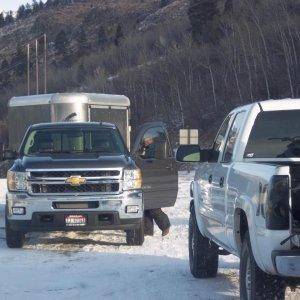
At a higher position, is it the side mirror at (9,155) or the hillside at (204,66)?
the hillside at (204,66)

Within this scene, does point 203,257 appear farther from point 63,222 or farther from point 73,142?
point 73,142

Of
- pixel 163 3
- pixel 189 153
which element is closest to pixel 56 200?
pixel 189 153

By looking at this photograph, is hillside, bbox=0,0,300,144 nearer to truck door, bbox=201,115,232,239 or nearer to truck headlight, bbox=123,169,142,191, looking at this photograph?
truck headlight, bbox=123,169,142,191

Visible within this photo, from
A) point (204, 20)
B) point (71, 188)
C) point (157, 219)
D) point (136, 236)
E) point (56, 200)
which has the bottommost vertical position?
point (136, 236)

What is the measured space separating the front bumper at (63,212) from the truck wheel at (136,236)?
314 mm

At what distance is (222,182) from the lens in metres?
8.20

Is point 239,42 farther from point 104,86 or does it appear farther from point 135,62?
point 135,62

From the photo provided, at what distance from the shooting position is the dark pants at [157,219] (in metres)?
13.6

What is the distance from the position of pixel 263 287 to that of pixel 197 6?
77.7 metres

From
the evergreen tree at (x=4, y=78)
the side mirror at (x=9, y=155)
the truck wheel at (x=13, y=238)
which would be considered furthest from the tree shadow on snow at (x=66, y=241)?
the evergreen tree at (x=4, y=78)

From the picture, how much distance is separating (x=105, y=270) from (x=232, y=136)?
Result: 2699 mm

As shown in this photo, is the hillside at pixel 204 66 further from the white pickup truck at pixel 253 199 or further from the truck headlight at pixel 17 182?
the white pickup truck at pixel 253 199

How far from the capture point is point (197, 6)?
271ft

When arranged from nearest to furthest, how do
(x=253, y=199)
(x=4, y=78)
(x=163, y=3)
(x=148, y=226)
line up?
1. (x=253, y=199)
2. (x=148, y=226)
3. (x=4, y=78)
4. (x=163, y=3)
